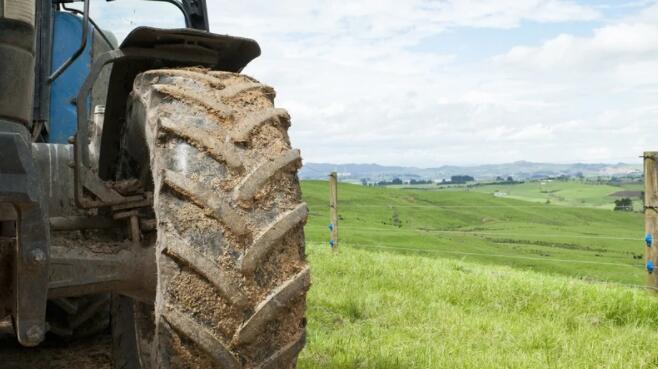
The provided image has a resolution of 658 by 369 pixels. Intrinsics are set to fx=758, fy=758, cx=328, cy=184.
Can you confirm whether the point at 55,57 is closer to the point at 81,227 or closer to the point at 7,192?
the point at 81,227

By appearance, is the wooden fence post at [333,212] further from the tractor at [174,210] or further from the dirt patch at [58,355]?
the tractor at [174,210]

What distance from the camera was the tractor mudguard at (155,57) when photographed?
3.01 meters

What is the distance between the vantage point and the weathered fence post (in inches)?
349

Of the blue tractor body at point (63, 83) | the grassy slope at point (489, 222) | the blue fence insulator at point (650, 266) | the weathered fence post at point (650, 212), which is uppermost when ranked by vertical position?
the blue tractor body at point (63, 83)

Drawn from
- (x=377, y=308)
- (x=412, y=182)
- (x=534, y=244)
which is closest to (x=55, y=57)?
(x=377, y=308)

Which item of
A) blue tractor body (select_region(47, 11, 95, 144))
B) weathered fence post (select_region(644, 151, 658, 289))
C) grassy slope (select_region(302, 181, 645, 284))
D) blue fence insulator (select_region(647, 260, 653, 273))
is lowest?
grassy slope (select_region(302, 181, 645, 284))

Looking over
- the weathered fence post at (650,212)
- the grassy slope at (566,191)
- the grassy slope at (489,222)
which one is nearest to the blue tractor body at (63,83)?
the weathered fence post at (650,212)

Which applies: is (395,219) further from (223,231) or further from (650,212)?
(223,231)

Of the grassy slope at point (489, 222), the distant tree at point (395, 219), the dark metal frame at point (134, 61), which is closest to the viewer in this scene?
the dark metal frame at point (134, 61)

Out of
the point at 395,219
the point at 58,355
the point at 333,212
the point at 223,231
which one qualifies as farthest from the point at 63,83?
the point at 395,219

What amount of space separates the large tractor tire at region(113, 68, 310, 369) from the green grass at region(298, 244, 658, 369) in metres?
2.14

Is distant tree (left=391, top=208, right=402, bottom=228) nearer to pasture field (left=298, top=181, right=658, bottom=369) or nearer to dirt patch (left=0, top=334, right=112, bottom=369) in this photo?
pasture field (left=298, top=181, right=658, bottom=369)

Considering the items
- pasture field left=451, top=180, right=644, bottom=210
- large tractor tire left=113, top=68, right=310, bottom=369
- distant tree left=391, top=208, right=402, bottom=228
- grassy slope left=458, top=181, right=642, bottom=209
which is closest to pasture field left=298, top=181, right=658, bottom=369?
large tractor tire left=113, top=68, right=310, bottom=369

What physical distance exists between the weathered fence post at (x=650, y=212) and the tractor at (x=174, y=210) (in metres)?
7.00
